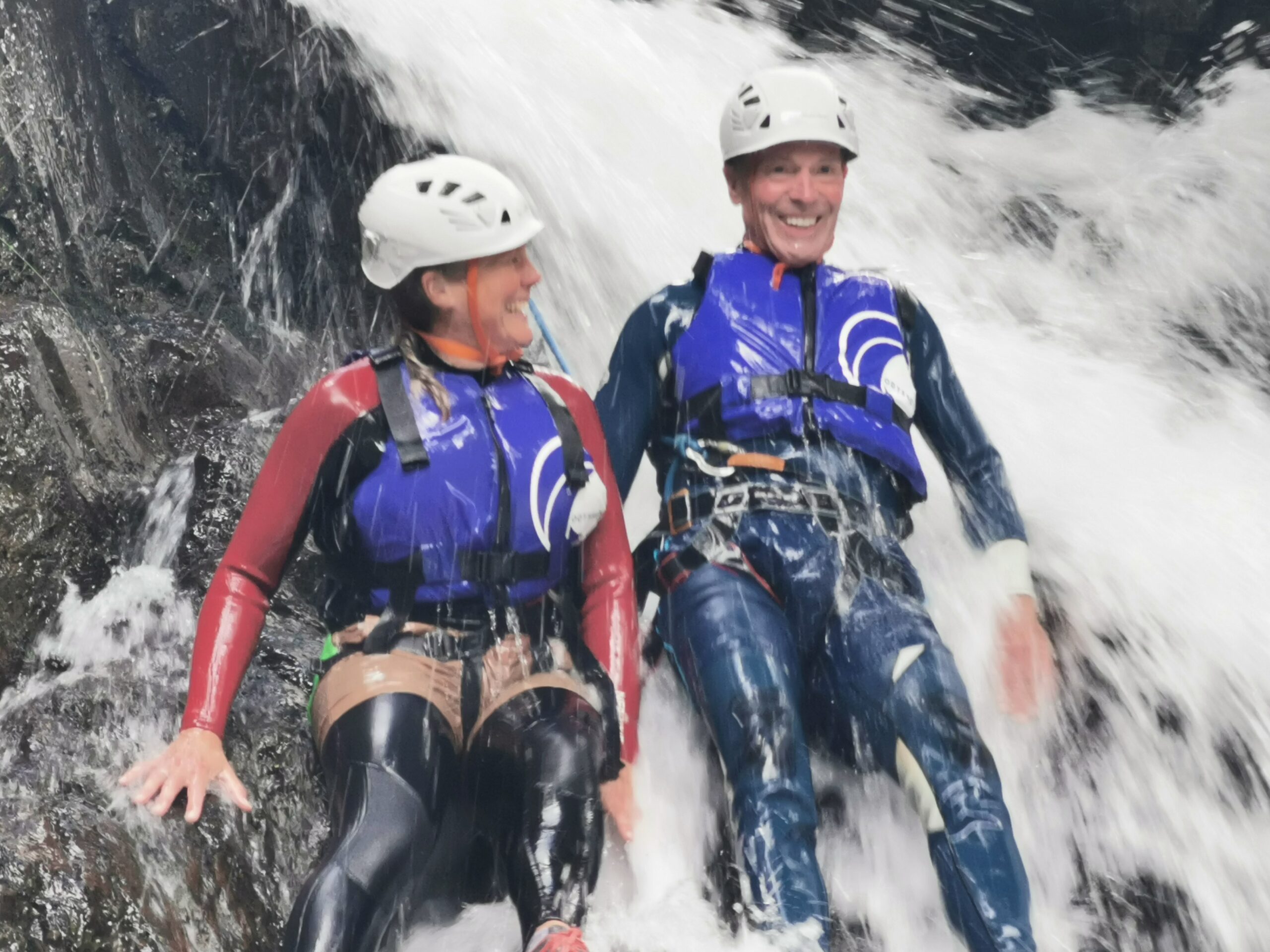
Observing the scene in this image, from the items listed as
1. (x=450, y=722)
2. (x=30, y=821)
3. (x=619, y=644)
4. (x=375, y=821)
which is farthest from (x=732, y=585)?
(x=30, y=821)

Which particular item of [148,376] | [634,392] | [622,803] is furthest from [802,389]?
[148,376]

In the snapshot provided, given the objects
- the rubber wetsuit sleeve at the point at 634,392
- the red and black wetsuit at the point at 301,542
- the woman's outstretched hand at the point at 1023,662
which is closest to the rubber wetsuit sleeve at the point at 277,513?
the red and black wetsuit at the point at 301,542

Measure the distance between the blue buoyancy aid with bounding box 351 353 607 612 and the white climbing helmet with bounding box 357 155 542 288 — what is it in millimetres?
225

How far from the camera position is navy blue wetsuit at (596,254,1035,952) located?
2.24 m

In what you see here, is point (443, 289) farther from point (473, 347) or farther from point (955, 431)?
point (955, 431)

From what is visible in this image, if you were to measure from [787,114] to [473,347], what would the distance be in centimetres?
100

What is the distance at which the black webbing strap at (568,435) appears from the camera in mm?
2584

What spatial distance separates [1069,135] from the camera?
5816 mm

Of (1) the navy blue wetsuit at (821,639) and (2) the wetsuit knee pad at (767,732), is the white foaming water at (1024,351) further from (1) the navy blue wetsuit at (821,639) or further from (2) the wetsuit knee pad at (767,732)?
(2) the wetsuit knee pad at (767,732)

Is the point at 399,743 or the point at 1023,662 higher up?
the point at 1023,662

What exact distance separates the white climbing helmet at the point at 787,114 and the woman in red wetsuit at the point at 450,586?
0.67m

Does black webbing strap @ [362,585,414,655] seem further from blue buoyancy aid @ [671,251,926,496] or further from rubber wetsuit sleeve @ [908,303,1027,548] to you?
rubber wetsuit sleeve @ [908,303,1027,548]

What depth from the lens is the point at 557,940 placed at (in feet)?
6.79

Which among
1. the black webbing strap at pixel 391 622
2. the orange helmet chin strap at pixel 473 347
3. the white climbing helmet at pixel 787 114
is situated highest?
the white climbing helmet at pixel 787 114
